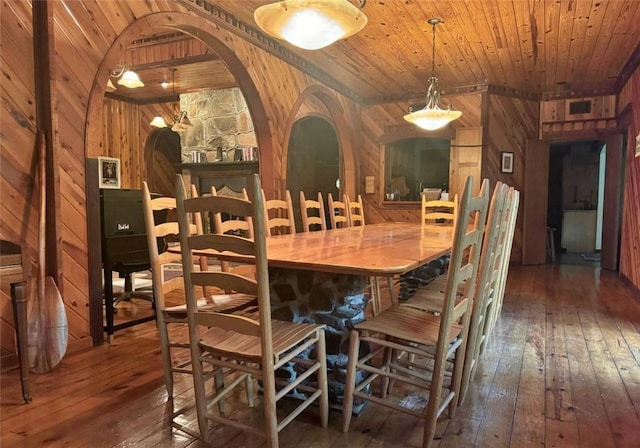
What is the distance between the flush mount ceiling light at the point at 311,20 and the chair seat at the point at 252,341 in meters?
1.56

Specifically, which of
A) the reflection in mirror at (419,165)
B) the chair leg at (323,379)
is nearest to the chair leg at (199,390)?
the chair leg at (323,379)

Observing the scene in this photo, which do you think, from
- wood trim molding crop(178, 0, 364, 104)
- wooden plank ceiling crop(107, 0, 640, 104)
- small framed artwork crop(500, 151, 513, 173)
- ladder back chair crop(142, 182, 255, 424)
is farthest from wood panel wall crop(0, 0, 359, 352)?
small framed artwork crop(500, 151, 513, 173)

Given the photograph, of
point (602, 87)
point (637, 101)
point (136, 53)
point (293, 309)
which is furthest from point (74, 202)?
point (602, 87)

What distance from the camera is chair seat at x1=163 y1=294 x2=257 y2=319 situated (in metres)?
1.99

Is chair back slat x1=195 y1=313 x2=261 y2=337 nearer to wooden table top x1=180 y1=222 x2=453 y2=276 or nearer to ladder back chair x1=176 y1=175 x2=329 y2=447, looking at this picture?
ladder back chair x1=176 y1=175 x2=329 y2=447

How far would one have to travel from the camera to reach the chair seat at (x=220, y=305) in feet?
6.52

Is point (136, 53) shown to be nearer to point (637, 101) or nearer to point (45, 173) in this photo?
point (45, 173)

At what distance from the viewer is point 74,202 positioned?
2648 millimetres

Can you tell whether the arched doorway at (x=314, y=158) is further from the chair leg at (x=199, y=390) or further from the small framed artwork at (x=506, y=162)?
the chair leg at (x=199, y=390)

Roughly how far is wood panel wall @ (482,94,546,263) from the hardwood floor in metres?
3.55

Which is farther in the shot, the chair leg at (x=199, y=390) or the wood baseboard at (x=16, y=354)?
the wood baseboard at (x=16, y=354)

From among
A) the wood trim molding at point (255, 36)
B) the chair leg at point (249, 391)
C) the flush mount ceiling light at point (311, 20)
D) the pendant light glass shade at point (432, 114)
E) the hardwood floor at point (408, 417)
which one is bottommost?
the hardwood floor at point (408, 417)

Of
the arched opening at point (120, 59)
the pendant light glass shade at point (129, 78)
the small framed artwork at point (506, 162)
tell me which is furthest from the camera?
the small framed artwork at point (506, 162)

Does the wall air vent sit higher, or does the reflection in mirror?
the wall air vent
